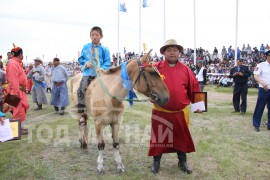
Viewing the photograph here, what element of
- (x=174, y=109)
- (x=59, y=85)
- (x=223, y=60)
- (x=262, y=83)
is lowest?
(x=174, y=109)

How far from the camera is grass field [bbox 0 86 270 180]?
4266mm

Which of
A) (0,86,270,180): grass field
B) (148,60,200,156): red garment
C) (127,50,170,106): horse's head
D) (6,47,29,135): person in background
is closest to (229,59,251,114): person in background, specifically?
(0,86,270,180): grass field

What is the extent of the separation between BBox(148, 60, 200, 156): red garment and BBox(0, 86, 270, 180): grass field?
477 millimetres

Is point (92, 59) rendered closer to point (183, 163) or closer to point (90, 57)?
point (90, 57)

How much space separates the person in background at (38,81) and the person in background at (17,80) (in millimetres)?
4697

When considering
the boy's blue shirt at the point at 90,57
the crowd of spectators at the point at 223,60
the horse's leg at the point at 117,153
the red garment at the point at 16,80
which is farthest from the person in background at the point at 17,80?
the crowd of spectators at the point at 223,60

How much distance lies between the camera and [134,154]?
5.24 meters

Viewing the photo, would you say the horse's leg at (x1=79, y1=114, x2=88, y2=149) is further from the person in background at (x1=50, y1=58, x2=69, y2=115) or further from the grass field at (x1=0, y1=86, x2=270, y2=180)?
the person in background at (x1=50, y1=58, x2=69, y2=115)

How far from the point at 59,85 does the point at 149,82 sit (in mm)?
7114

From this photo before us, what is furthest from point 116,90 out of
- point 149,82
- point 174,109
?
point 174,109

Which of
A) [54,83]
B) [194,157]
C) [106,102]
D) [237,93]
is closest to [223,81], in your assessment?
[237,93]

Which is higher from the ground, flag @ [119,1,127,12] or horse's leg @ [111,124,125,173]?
flag @ [119,1,127,12]

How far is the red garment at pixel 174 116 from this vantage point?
4.02 m

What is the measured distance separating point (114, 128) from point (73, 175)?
39.7 inches
